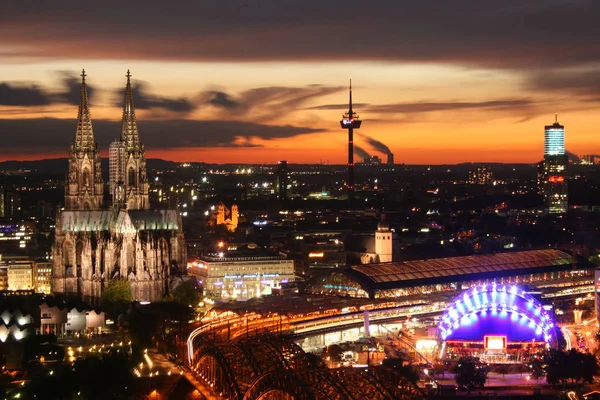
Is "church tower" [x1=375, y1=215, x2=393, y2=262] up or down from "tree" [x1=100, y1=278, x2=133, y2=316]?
up

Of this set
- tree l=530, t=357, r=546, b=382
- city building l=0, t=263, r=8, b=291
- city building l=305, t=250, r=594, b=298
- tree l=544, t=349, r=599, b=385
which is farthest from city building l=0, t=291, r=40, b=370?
tree l=544, t=349, r=599, b=385

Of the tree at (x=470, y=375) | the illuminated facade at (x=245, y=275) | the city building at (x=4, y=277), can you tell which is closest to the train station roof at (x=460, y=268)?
the illuminated facade at (x=245, y=275)

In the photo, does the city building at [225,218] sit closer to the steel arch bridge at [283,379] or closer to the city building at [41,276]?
the city building at [41,276]

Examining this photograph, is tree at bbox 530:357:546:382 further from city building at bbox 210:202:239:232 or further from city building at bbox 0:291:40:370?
city building at bbox 210:202:239:232

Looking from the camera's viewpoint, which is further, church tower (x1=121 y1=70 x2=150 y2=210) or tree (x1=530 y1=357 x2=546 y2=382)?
church tower (x1=121 y1=70 x2=150 y2=210)

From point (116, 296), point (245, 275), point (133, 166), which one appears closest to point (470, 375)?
point (116, 296)

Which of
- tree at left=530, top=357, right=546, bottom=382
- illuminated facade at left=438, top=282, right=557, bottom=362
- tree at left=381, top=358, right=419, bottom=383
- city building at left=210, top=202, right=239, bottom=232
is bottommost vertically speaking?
tree at left=530, top=357, right=546, bottom=382

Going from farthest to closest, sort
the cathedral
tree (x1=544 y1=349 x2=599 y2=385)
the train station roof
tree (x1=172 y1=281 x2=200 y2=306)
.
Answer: the cathedral
the train station roof
tree (x1=172 y1=281 x2=200 y2=306)
tree (x1=544 y1=349 x2=599 y2=385)

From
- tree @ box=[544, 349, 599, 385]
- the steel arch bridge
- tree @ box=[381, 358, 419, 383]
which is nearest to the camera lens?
the steel arch bridge
